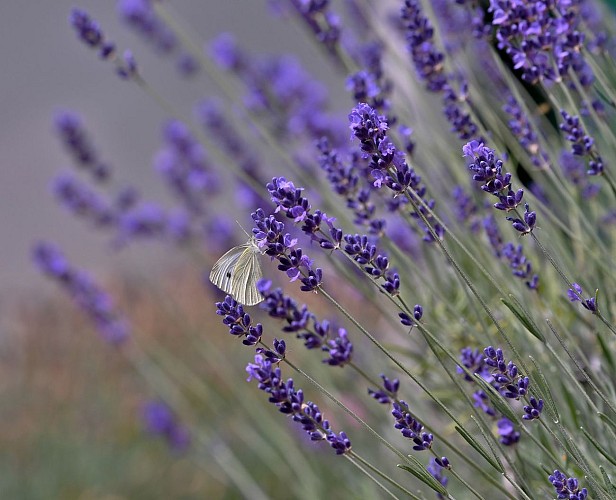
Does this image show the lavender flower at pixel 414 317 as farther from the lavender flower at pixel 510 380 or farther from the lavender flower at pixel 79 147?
the lavender flower at pixel 79 147

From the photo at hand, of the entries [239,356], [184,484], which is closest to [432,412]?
[184,484]

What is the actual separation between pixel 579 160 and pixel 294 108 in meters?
0.87

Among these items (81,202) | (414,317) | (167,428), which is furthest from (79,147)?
(414,317)

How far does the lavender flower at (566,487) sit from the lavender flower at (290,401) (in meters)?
0.26

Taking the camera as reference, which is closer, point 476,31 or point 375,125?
point 375,125

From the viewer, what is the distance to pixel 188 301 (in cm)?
521

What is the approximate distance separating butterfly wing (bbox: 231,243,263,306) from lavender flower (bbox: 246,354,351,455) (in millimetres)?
132

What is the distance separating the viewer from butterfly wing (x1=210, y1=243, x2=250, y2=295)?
1.20 meters

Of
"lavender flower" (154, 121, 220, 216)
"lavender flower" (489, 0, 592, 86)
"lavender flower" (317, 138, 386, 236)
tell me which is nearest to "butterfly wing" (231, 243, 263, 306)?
"lavender flower" (317, 138, 386, 236)

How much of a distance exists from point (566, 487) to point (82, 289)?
6.29 feet

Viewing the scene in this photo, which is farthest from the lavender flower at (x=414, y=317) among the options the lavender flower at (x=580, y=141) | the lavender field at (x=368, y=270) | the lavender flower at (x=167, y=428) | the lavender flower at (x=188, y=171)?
the lavender flower at (x=167, y=428)

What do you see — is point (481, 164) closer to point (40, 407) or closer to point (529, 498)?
point (529, 498)

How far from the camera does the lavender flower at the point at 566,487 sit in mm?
1009

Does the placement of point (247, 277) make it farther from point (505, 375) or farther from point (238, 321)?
point (505, 375)
